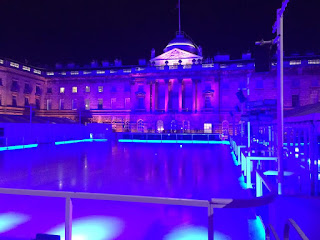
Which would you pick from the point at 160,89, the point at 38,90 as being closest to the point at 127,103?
the point at 160,89

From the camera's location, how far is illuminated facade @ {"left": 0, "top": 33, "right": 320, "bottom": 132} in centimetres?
5225

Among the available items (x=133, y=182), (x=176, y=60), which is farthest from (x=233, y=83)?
(x=133, y=182)

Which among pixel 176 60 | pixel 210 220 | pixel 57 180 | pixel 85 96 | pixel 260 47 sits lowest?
pixel 57 180

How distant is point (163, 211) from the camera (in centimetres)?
747

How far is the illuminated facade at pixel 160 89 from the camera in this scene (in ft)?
171

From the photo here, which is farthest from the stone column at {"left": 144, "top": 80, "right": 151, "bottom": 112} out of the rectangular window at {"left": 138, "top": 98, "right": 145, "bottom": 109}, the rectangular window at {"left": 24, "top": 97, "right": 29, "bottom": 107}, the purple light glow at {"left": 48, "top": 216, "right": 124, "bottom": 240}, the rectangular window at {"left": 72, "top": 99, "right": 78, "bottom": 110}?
the purple light glow at {"left": 48, "top": 216, "right": 124, "bottom": 240}

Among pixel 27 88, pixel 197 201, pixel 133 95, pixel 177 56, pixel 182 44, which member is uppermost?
Answer: pixel 182 44

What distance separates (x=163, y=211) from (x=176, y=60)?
52.5 metres

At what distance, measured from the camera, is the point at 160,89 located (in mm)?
58625

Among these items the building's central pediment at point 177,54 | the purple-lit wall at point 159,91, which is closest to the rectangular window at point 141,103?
the purple-lit wall at point 159,91

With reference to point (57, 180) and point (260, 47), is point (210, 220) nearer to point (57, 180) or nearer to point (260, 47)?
point (260, 47)

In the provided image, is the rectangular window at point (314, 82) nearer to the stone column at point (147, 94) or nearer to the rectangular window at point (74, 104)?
the stone column at point (147, 94)

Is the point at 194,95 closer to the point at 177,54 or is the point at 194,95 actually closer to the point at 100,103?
the point at 177,54

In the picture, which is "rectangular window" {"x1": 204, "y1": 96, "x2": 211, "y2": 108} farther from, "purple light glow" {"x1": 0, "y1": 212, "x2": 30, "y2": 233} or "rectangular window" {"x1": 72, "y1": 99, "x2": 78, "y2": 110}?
"purple light glow" {"x1": 0, "y1": 212, "x2": 30, "y2": 233}
